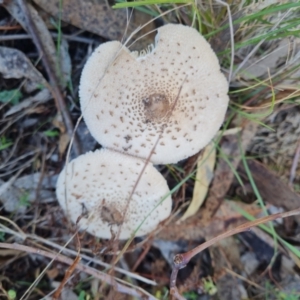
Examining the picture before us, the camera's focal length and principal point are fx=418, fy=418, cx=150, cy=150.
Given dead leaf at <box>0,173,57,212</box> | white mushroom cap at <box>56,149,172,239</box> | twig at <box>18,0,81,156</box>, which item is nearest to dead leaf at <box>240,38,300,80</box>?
white mushroom cap at <box>56,149,172,239</box>

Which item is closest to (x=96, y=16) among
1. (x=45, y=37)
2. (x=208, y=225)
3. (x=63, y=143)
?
(x=45, y=37)

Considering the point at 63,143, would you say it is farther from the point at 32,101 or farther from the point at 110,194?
the point at 110,194

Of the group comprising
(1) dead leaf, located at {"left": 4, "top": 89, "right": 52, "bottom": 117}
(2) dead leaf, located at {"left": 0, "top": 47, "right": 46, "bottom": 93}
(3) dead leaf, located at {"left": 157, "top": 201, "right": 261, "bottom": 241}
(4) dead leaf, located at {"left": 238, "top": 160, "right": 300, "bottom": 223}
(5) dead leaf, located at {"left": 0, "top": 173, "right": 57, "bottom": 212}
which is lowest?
(3) dead leaf, located at {"left": 157, "top": 201, "right": 261, "bottom": 241}

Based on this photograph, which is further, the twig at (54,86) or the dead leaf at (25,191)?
the dead leaf at (25,191)

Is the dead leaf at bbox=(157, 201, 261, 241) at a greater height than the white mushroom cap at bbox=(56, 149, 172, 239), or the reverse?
the white mushroom cap at bbox=(56, 149, 172, 239)

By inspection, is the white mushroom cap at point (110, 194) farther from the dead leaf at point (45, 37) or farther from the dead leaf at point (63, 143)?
the dead leaf at point (45, 37)

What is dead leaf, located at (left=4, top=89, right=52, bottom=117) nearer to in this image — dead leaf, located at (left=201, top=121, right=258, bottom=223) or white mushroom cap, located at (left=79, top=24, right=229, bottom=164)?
white mushroom cap, located at (left=79, top=24, right=229, bottom=164)

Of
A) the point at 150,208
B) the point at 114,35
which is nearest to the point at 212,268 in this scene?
the point at 150,208

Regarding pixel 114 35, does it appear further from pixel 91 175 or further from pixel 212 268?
pixel 212 268

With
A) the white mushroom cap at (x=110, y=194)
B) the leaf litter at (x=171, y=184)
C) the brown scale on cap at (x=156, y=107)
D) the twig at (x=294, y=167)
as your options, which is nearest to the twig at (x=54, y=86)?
the leaf litter at (x=171, y=184)
